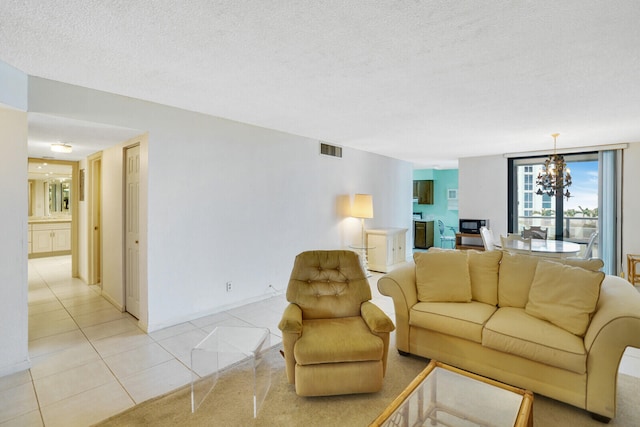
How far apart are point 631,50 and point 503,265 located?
1764 millimetres

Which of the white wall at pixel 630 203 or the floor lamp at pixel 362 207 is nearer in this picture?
the white wall at pixel 630 203

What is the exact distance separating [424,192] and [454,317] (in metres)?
7.53

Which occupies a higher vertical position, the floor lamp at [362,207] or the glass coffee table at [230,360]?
the floor lamp at [362,207]

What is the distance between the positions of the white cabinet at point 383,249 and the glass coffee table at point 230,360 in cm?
345

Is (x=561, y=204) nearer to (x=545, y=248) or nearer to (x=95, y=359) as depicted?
(x=545, y=248)

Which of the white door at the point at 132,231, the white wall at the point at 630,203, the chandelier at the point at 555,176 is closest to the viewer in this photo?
the white door at the point at 132,231

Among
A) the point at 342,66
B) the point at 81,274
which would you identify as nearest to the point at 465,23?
the point at 342,66

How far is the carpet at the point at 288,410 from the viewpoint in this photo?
197cm

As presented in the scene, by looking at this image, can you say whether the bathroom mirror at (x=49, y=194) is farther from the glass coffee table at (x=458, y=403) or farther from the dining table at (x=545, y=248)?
the dining table at (x=545, y=248)

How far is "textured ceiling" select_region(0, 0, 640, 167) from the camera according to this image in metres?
1.70

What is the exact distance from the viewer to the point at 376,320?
7.35 ft

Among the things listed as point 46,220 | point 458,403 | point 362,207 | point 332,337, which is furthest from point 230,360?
point 46,220

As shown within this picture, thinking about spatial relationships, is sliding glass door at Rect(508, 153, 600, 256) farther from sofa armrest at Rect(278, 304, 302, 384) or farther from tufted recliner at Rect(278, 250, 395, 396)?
sofa armrest at Rect(278, 304, 302, 384)

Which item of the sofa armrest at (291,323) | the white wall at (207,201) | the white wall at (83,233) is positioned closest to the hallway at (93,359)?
the white wall at (207,201)
